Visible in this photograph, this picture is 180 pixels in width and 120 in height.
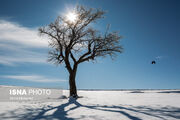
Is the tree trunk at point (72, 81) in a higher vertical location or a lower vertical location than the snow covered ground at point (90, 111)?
A: higher

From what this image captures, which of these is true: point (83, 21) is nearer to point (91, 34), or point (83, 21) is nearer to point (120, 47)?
point (91, 34)

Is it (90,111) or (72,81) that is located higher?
(72,81)

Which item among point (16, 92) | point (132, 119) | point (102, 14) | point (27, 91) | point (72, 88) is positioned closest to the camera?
point (132, 119)

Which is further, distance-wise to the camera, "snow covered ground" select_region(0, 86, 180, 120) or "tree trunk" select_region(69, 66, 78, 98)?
"tree trunk" select_region(69, 66, 78, 98)

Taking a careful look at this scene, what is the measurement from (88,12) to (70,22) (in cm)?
238

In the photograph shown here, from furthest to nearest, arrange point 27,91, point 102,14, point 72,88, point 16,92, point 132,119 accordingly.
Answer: point 102,14
point 72,88
point 27,91
point 16,92
point 132,119

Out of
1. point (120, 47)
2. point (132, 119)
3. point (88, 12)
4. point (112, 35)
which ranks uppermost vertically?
point (88, 12)

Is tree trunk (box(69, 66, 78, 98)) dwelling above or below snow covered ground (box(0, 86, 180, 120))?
above

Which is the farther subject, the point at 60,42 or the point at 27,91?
the point at 60,42

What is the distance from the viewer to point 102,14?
1792cm

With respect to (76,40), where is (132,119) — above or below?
below

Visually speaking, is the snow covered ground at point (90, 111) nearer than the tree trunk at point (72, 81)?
Yes

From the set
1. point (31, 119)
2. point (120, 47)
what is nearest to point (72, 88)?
point (120, 47)

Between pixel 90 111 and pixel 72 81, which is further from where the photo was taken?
pixel 72 81
